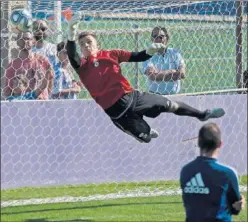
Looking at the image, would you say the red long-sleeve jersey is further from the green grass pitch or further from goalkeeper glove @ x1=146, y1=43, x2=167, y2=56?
the green grass pitch

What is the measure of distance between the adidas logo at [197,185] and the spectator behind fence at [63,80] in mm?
4787

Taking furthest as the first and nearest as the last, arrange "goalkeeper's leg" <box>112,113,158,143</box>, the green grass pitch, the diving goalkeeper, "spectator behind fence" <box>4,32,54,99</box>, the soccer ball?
the green grass pitch
"spectator behind fence" <box>4,32,54,99</box>
the soccer ball
"goalkeeper's leg" <box>112,113,158,143</box>
the diving goalkeeper

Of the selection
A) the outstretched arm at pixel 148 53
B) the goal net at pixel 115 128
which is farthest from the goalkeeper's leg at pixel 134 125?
the goal net at pixel 115 128

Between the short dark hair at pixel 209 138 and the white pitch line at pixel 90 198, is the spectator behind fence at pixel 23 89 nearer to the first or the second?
the white pitch line at pixel 90 198

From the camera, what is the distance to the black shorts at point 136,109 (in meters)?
9.16

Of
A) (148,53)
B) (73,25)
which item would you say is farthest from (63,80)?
(73,25)

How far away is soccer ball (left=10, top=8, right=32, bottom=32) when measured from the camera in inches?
438

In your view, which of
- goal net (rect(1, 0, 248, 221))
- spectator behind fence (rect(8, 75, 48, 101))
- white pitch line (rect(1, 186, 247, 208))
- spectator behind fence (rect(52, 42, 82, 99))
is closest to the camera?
spectator behind fence (rect(8, 75, 48, 101))

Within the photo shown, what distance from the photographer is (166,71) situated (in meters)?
11.8

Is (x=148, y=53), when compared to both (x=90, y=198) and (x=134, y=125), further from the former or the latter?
(x=90, y=198)

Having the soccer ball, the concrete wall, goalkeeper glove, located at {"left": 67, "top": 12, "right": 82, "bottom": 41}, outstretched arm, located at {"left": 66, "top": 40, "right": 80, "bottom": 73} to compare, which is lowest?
the concrete wall

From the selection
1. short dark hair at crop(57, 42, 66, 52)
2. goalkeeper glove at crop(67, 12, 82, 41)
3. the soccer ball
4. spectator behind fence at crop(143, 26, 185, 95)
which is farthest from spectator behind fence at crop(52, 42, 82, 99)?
goalkeeper glove at crop(67, 12, 82, 41)

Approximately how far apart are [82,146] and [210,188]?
620 centimetres

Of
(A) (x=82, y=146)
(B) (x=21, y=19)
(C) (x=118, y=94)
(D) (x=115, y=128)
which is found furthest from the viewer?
(D) (x=115, y=128)
